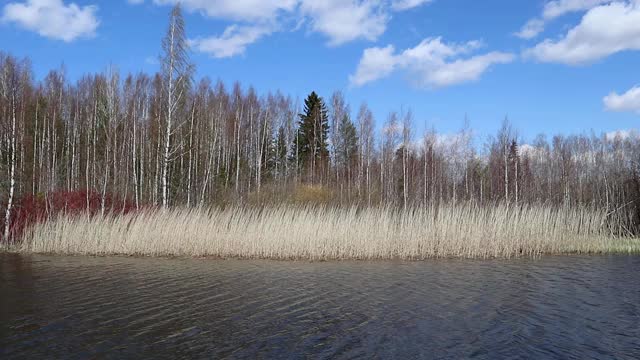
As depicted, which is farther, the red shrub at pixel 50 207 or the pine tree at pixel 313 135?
the pine tree at pixel 313 135

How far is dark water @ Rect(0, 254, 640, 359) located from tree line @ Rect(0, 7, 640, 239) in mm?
12915

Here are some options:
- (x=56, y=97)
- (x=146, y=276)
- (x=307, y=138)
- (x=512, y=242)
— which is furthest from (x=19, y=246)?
(x=307, y=138)

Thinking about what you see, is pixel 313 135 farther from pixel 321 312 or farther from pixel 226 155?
pixel 321 312

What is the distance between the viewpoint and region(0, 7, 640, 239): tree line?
27156mm

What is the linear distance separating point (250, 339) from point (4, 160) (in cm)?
2717

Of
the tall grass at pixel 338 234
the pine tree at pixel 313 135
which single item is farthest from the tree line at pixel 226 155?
the tall grass at pixel 338 234

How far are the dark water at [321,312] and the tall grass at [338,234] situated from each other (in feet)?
6.00

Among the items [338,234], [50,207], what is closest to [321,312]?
[338,234]

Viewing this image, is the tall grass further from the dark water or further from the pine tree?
the pine tree

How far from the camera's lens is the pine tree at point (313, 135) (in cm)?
3880

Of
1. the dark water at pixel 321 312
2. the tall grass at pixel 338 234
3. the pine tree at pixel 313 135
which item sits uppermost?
the pine tree at pixel 313 135

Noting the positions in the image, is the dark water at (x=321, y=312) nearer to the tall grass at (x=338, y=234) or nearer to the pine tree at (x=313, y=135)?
the tall grass at (x=338, y=234)

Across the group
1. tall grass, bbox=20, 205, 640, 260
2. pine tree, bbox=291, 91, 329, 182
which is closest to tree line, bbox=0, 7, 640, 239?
pine tree, bbox=291, 91, 329, 182

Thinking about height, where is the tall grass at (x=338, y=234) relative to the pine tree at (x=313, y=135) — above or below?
below
